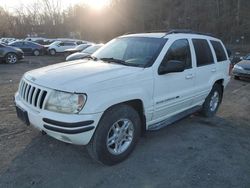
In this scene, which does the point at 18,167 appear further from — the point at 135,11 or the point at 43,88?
the point at 135,11

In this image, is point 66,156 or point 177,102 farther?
point 177,102

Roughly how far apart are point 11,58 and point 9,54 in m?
0.29

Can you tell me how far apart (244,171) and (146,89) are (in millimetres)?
1809

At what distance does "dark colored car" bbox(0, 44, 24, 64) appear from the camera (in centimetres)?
1671

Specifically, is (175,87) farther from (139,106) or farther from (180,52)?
(139,106)

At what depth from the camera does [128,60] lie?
4277 mm

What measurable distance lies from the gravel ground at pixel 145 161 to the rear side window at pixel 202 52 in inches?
52.7

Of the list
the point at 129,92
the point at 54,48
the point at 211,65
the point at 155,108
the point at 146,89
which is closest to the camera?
the point at 129,92

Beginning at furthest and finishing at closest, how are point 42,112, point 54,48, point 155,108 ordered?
point 54,48, point 155,108, point 42,112

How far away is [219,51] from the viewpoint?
604cm

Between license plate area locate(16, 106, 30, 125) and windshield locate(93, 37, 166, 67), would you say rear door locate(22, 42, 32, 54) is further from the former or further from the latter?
license plate area locate(16, 106, 30, 125)

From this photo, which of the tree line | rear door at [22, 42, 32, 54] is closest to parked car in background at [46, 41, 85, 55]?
rear door at [22, 42, 32, 54]

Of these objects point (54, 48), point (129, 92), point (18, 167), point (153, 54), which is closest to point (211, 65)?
point (153, 54)

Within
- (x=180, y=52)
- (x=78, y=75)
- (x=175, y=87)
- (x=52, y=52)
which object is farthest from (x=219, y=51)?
→ (x=52, y=52)
